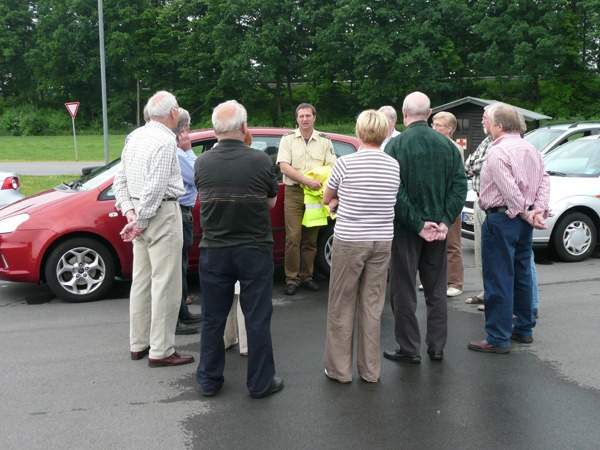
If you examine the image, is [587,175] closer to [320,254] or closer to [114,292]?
[320,254]

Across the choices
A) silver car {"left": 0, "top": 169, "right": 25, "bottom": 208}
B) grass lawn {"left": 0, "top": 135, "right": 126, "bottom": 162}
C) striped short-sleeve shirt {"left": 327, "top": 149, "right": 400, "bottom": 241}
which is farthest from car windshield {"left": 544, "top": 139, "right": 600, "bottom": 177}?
grass lawn {"left": 0, "top": 135, "right": 126, "bottom": 162}

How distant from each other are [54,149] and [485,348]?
36.4 meters

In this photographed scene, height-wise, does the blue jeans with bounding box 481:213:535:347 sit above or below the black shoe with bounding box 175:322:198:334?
above

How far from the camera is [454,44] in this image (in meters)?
49.7

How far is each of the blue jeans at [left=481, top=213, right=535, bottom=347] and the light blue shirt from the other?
252cm

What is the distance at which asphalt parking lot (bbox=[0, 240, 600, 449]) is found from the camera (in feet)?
12.6

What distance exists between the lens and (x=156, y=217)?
16.1 feet

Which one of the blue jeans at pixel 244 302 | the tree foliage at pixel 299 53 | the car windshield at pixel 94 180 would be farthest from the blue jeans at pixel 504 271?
the tree foliage at pixel 299 53

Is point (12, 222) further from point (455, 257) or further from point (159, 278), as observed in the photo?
point (455, 257)

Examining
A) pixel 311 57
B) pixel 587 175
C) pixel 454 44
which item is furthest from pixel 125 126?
pixel 587 175

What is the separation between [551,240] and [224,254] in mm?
6206

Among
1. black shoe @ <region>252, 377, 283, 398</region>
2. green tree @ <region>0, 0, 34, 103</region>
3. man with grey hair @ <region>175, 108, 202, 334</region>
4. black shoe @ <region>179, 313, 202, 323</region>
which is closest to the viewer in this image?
black shoe @ <region>252, 377, 283, 398</region>

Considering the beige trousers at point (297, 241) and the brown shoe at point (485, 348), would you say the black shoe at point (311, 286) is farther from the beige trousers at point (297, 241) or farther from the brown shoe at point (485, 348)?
the brown shoe at point (485, 348)

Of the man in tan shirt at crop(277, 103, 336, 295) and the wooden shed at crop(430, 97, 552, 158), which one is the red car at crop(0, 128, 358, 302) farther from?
the wooden shed at crop(430, 97, 552, 158)
